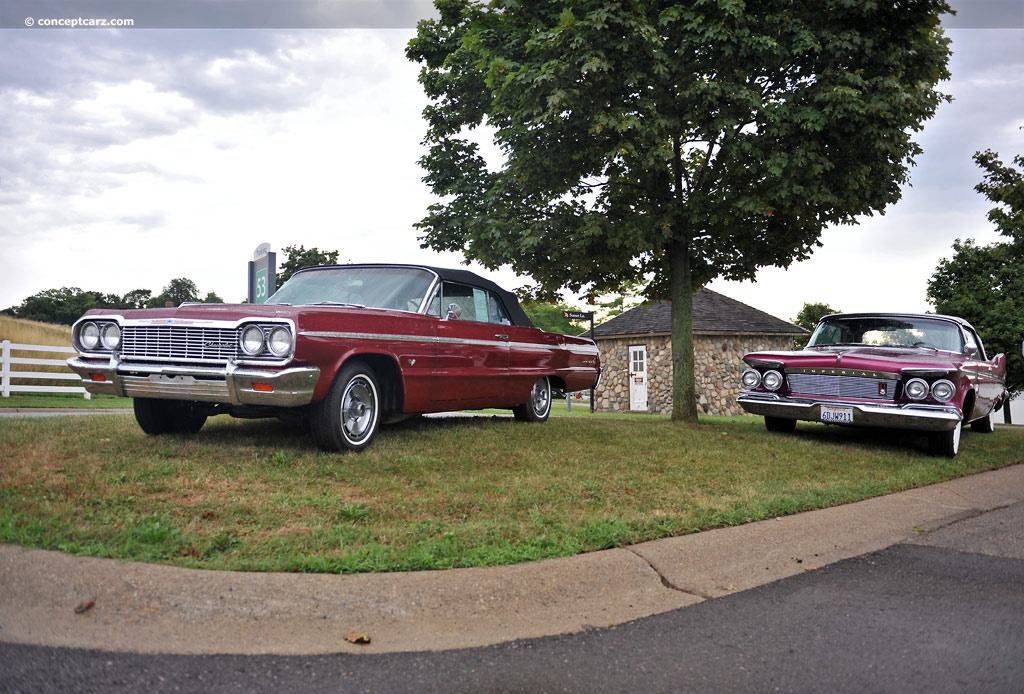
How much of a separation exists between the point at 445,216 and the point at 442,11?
4928mm

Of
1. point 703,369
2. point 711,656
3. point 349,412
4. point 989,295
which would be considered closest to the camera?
point 711,656

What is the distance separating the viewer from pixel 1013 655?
124 inches

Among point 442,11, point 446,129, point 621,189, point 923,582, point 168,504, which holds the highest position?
point 442,11

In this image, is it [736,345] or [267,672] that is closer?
[267,672]

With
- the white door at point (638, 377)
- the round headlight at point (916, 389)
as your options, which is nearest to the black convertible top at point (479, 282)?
the round headlight at point (916, 389)

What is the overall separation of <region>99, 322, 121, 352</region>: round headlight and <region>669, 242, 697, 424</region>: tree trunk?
8.18 m

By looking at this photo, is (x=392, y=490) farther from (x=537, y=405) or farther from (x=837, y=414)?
(x=837, y=414)

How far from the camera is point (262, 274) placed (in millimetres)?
11742

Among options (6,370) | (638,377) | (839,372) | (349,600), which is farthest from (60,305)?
(349,600)

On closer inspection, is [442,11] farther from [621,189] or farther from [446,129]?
[621,189]

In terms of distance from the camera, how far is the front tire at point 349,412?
20.6 ft

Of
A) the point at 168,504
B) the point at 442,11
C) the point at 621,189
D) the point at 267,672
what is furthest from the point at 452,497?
the point at 442,11

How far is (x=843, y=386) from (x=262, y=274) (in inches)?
338

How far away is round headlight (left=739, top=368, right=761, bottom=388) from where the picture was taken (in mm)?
9867
